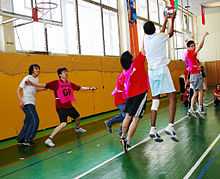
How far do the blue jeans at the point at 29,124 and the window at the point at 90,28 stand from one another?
5608mm

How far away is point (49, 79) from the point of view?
29.7 feet

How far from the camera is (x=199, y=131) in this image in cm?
659

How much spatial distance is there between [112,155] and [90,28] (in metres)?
8.22

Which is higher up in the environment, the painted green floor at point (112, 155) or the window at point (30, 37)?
the window at point (30, 37)

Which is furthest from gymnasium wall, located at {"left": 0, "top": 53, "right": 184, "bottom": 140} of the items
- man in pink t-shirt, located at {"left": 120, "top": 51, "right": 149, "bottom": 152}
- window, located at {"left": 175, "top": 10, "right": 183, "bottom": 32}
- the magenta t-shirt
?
window, located at {"left": 175, "top": 10, "right": 183, "bottom": 32}

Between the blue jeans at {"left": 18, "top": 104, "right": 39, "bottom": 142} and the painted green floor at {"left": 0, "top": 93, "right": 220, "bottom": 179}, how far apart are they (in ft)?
0.74

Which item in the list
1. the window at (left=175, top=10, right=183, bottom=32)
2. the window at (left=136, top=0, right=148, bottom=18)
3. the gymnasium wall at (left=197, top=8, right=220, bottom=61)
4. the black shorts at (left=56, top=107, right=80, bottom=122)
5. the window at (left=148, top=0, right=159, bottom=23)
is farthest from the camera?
the gymnasium wall at (left=197, top=8, right=220, bottom=61)

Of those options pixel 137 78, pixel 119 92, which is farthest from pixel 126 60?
pixel 119 92

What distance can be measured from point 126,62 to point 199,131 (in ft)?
7.25

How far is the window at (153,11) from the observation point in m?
18.7

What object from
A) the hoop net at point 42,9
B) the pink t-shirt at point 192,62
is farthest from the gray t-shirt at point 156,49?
the hoop net at point 42,9

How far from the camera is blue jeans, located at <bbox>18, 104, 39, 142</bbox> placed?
6629mm

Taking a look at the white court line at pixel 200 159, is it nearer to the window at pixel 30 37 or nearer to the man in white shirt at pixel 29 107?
the man in white shirt at pixel 29 107

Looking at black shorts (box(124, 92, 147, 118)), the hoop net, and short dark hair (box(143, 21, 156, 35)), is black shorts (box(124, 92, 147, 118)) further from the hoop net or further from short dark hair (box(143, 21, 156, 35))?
the hoop net
